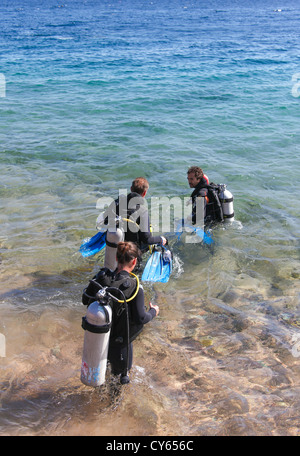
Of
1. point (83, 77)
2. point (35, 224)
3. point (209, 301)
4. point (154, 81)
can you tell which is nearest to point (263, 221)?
point (209, 301)

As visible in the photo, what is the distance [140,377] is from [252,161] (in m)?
9.36

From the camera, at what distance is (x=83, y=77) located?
72.4 ft

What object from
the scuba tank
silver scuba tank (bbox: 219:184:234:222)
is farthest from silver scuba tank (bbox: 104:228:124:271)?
silver scuba tank (bbox: 219:184:234:222)

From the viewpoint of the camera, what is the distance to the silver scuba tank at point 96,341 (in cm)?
355

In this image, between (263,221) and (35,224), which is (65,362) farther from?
(263,221)

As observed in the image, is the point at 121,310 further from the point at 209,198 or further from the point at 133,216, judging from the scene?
the point at 209,198

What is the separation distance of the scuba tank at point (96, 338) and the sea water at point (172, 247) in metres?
0.57

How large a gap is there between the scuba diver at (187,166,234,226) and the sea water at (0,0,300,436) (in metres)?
0.66

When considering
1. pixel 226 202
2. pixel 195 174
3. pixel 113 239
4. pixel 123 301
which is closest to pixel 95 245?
pixel 113 239

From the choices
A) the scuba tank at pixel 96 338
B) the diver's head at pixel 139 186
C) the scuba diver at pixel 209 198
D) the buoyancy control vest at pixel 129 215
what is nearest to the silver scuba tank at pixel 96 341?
the scuba tank at pixel 96 338

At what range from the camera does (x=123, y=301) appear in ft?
12.1

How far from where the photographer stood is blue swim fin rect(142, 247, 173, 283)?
5.96 meters

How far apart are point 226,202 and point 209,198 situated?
1.21 ft

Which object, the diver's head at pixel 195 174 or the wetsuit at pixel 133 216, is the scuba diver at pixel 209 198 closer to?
the diver's head at pixel 195 174
